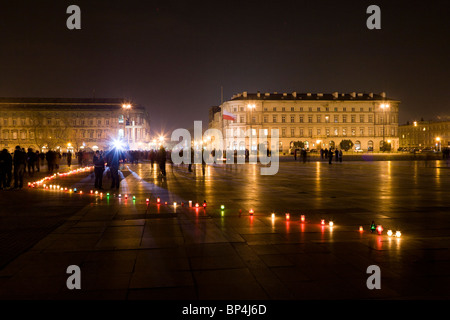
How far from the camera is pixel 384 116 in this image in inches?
4368

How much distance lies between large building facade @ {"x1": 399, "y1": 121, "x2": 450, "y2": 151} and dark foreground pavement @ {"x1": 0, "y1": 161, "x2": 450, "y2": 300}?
132m

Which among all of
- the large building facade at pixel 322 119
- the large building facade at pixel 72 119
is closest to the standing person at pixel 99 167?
the large building facade at pixel 322 119

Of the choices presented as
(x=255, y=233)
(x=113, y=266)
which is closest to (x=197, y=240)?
(x=255, y=233)

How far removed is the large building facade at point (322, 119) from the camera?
108438mm

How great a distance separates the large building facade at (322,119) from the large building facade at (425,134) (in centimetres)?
2734

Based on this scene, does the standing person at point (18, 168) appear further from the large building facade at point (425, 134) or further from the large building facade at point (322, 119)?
the large building facade at point (425, 134)

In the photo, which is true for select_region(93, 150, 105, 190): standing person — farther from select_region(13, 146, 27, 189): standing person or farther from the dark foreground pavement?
the dark foreground pavement

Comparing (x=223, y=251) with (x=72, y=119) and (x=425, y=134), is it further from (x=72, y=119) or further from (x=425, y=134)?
(x=425, y=134)

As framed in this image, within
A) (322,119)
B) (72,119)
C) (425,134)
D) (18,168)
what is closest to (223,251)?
(18,168)

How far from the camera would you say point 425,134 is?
14325 centimetres

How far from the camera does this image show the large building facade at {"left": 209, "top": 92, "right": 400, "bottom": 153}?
356 feet

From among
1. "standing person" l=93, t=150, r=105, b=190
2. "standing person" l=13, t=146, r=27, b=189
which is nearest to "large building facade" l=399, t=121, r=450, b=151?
"standing person" l=93, t=150, r=105, b=190
